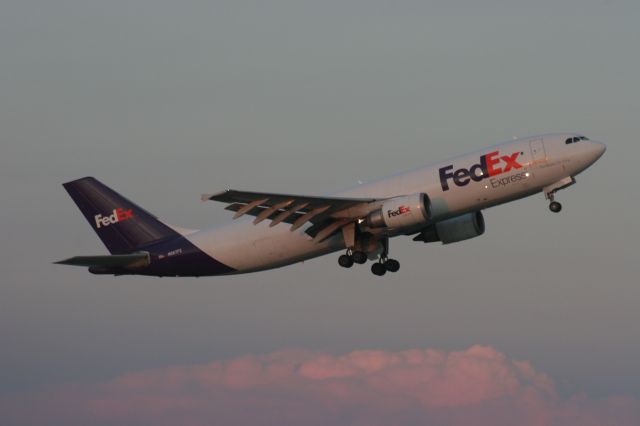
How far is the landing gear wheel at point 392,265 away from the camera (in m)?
60.3

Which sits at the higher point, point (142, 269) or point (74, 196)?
point (74, 196)

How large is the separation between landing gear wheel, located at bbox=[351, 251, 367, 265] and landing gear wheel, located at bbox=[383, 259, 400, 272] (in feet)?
8.66

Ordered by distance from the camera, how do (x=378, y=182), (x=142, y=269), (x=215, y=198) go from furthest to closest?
(x=142, y=269)
(x=378, y=182)
(x=215, y=198)

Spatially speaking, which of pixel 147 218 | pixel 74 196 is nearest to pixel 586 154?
pixel 147 218

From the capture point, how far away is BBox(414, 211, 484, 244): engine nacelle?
59969 millimetres

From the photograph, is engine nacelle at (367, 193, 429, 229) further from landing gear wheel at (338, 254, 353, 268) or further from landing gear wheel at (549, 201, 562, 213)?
landing gear wheel at (549, 201, 562, 213)

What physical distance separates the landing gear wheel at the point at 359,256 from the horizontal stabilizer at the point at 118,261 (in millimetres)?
10457

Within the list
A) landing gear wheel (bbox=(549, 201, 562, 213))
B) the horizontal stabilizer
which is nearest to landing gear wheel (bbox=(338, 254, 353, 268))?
landing gear wheel (bbox=(549, 201, 562, 213))

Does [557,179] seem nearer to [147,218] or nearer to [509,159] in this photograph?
[509,159]

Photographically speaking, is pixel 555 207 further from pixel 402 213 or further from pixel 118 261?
pixel 118 261

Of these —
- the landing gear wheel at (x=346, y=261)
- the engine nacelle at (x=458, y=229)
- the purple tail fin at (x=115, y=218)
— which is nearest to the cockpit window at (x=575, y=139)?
the engine nacelle at (x=458, y=229)

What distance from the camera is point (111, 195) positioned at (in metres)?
64.1

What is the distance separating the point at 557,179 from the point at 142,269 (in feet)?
67.7

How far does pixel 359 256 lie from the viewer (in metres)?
57.9
